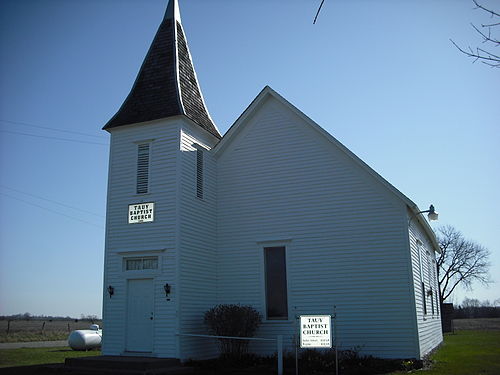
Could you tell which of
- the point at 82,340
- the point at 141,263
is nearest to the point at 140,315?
the point at 141,263

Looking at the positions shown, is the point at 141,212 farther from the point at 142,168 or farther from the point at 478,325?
the point at 478,325

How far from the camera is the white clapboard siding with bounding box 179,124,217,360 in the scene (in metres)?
14.1

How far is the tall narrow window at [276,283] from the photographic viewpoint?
15.1m

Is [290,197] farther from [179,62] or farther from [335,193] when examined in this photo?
[179,62]

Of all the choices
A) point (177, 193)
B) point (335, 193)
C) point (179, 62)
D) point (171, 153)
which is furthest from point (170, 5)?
A: point (335, 193)

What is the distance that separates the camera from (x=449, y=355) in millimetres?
16953

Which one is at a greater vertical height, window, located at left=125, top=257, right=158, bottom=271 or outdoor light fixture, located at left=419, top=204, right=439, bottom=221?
outdoor light fixture, located at left=419, top=204, right=439, bottom=221

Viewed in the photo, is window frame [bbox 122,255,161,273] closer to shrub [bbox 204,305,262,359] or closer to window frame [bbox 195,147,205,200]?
shrub [bbox 204,305,262,359]

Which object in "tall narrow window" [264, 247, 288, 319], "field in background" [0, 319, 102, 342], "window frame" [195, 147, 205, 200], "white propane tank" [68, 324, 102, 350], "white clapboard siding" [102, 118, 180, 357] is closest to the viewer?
"white clapboard siding" [102, 118, 180, 357]

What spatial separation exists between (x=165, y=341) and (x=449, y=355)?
9897 mm

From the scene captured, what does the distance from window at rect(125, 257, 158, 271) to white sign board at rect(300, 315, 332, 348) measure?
17.5 ft

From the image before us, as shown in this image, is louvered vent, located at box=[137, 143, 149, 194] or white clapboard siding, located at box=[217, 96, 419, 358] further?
louvered vent, located at box=[137, 143, 149, 194]

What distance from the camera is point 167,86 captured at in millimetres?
16438

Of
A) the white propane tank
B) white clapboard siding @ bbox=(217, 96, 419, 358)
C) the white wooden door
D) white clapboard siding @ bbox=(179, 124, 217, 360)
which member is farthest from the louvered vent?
the white propane tank
